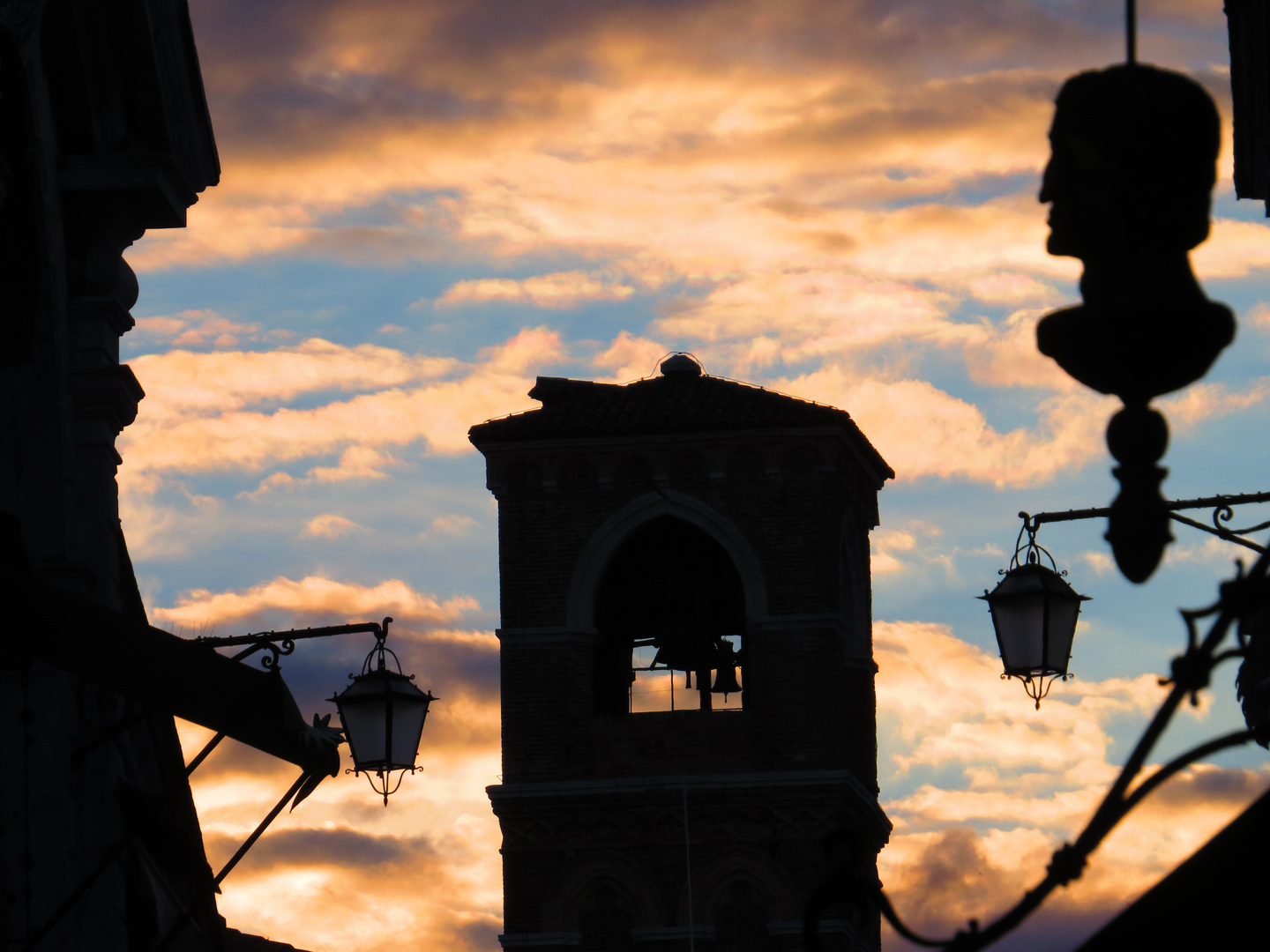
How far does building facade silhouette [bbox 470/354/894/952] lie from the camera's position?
35.7 metres

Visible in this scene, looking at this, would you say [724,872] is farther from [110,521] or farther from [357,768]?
[110,521]

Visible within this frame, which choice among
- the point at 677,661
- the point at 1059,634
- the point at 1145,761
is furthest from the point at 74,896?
the point at 677,661

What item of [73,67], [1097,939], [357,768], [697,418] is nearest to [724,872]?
[697,418]

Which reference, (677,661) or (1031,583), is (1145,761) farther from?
(677,661)

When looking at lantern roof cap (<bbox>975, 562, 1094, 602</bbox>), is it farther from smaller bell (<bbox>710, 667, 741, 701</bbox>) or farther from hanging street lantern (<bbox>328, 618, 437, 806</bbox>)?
smaller bell (<bbox>710, 667, 741, 701</bbox>)

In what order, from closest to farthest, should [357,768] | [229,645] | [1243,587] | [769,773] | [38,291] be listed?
[1243,587] → [38,291] → [229,645] → [357,768] → [769,773]

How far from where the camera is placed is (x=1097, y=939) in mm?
3557

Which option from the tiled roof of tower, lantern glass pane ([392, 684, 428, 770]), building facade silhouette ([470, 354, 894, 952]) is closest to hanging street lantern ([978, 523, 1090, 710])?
lantern glass pane ([392, 684, 428, 770])

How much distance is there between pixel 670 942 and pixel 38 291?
28693 mm

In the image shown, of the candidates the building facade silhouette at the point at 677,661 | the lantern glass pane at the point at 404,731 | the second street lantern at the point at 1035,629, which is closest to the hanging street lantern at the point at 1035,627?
the second street lantern at the point at 1035,629

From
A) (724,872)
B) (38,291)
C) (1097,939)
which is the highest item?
(724,872)

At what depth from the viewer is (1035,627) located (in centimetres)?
1229

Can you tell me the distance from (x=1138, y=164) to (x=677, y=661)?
31.2 m

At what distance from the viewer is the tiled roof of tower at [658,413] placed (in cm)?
3706
